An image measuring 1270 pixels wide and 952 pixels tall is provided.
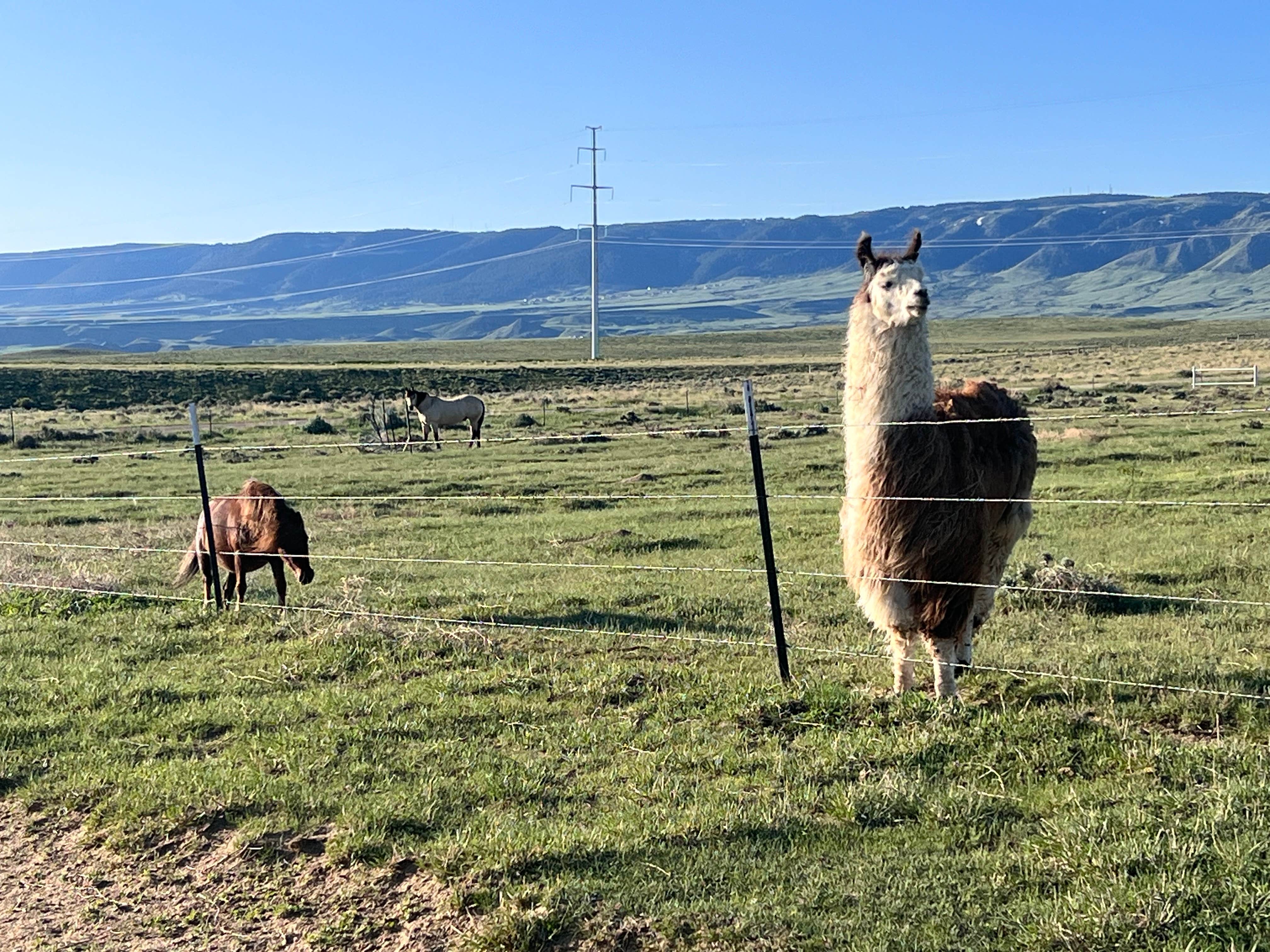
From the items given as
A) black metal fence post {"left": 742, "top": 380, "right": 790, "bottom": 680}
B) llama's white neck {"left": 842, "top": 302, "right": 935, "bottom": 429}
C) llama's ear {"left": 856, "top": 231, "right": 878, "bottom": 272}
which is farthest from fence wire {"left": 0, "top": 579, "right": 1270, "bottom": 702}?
llama's ear {"left": 856, "top": 231, "right": 878, "bottom": 272}

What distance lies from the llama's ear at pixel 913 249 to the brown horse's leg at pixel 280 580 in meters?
5.72

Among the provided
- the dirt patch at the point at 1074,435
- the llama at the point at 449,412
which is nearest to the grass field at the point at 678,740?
the dirt patch at the point at 1074,435

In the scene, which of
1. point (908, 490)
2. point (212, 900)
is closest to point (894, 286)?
point (908, 490)

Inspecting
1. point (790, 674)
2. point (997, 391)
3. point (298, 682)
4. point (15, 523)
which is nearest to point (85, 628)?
point (298, 682)

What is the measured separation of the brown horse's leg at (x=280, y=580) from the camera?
10.1 meters

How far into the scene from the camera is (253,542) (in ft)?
34.7

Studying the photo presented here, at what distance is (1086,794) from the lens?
4.91m

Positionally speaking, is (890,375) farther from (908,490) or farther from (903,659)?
(903,659)

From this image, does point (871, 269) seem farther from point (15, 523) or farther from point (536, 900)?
point (15, 523)

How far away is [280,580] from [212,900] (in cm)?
577

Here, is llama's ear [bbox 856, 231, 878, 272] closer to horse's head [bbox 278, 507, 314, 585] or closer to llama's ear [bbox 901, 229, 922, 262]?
llama's ear [bbox 901, 229, 922, 262]

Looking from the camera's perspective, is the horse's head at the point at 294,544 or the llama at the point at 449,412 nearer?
the horse's head at the point at 294,544

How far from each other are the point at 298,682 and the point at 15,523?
12.0m

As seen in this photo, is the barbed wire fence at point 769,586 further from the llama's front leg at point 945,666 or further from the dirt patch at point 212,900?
the dirt patch at point 212,900
